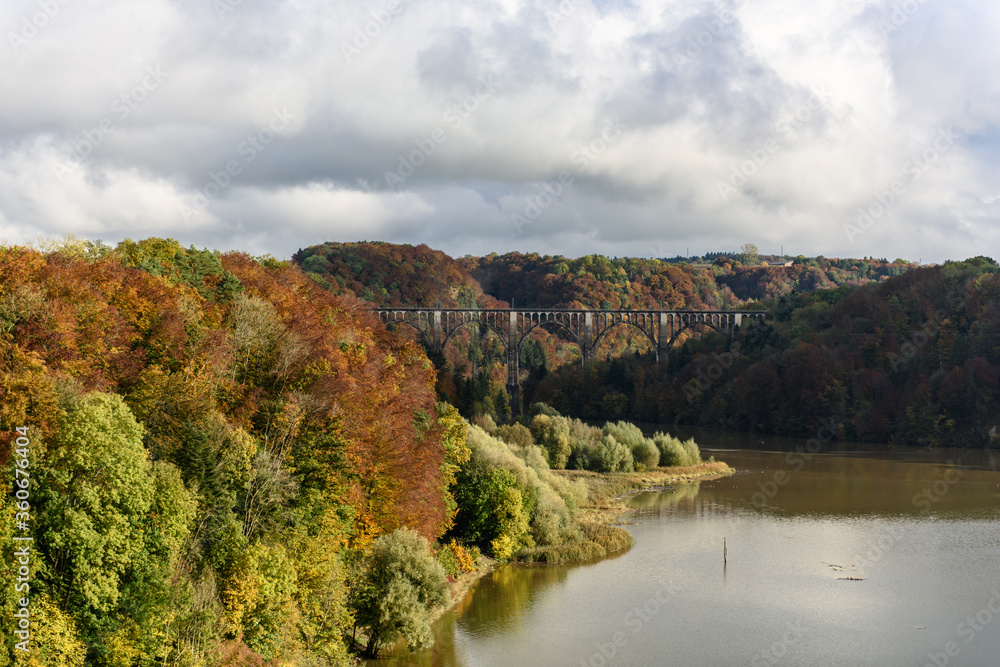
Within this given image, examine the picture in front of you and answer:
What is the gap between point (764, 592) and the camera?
118 ft

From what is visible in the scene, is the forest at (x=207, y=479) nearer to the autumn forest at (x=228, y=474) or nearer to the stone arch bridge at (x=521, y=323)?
the autumn forest at (x=228, y=474)

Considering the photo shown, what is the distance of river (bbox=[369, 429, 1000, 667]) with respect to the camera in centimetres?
2966


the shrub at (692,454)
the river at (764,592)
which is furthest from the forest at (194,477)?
the shrub at (692,454)

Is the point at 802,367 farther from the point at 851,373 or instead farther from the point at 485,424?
the point at 485,424

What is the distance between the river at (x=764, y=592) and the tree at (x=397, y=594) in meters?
0.84

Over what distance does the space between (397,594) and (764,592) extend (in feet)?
47.9

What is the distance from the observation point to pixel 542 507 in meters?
43.4

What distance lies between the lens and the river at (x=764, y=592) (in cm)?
2966

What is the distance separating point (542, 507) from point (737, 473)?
2973 cm

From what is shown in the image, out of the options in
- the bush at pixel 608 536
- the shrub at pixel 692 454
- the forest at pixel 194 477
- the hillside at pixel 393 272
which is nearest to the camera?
the forest at pixel 194 477

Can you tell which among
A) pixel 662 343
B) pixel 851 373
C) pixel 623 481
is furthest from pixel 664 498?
pixel 662 343

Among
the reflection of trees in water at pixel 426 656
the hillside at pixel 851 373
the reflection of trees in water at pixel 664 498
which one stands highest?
the hillside at pixel 851 373

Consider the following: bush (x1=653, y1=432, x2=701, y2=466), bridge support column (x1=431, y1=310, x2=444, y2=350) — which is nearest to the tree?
bush (x1=653, y1=432, x2=701, y2=466)

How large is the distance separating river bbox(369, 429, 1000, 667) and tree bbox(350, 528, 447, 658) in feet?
2.76
